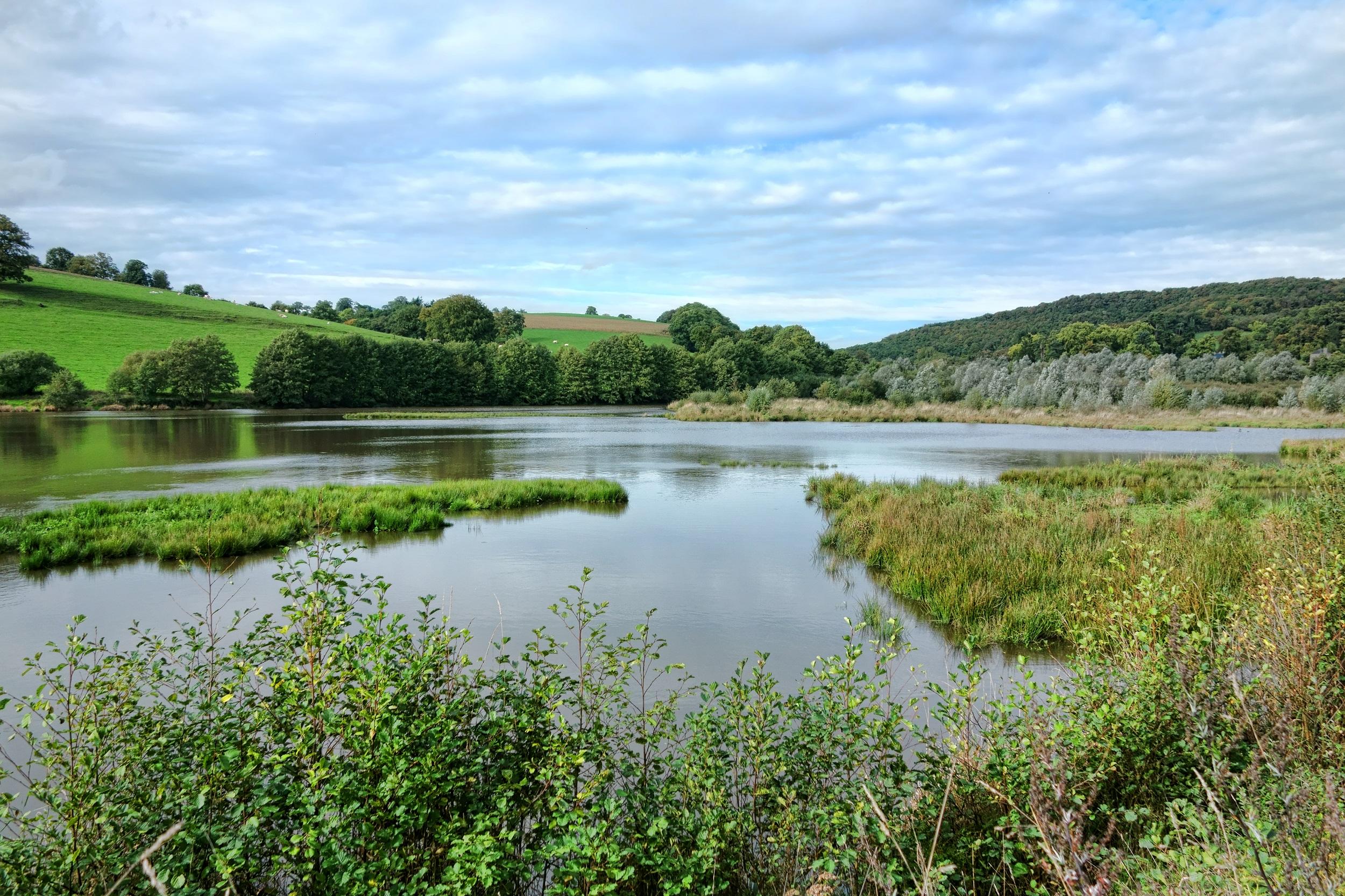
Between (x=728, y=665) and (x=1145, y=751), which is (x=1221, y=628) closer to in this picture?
(x=1145, y=751)

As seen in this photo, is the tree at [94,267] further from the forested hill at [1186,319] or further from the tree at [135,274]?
the forested hill at [1186,319]

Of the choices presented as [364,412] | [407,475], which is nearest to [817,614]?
[407,475]

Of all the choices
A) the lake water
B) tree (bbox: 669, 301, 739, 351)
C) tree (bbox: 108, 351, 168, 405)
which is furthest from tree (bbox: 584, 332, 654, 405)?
the lake water

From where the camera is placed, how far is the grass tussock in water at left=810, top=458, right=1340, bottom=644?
883 cm

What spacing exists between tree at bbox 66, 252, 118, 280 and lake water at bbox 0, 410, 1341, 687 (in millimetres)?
85141

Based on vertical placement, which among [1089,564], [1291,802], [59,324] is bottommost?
[1089,564]

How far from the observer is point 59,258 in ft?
384

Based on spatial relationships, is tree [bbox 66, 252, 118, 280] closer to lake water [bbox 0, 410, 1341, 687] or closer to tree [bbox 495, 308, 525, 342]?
tree [bbox 495, 308, 525, 342]

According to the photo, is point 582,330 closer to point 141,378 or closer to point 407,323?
point 407,323

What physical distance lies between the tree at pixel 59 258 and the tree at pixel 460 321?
193ft

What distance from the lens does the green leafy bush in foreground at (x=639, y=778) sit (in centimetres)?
328

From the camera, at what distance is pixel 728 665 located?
26.1ft

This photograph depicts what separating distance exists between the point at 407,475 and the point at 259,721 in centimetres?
2039

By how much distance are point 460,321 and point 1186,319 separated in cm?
10320
